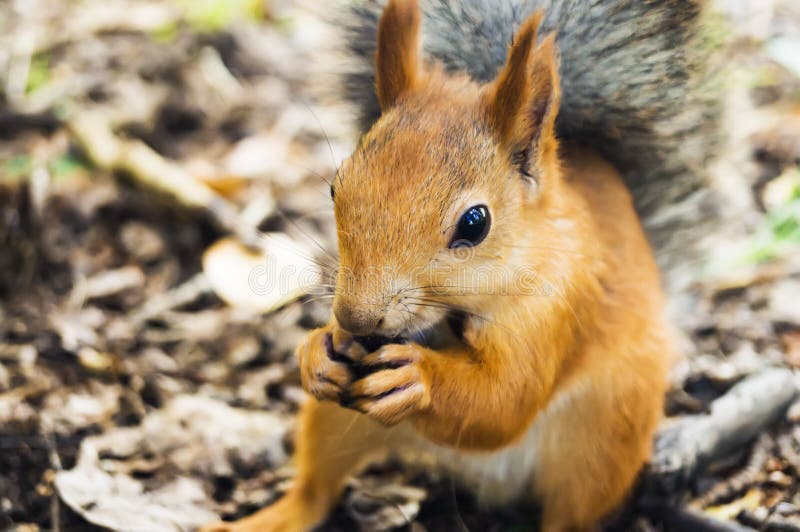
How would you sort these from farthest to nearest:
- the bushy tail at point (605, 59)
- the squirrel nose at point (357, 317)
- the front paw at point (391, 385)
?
1. the bushy tail at point (605, 59)
2. the front paw at point (391, 385)
3. the squirrel nose at point (357, 317)

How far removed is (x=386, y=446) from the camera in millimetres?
2219

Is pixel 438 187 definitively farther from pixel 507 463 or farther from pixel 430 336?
pixel 507 463

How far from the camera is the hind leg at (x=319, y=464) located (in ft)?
7.13

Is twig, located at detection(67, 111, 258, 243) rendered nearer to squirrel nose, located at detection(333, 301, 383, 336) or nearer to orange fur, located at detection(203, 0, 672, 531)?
orange fur, located at detection(203, 0, 672, 531)

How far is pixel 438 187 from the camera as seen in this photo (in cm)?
166

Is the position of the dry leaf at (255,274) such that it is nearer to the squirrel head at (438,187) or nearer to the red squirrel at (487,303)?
the red squirrel at (487,303)

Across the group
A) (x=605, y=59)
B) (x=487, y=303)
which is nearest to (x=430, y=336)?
(x=487, y=303)

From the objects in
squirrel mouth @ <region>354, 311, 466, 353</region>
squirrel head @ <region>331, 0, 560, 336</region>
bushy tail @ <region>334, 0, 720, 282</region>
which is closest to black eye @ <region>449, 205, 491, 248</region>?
squirrel head @ <region>331, 0, 560, 336</region>

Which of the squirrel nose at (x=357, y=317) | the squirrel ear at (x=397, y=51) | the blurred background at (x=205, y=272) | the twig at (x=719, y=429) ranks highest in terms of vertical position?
the squirrel ear at (x=397, y=51)

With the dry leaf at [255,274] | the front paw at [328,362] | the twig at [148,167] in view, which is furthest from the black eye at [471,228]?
the twig at [148,167]

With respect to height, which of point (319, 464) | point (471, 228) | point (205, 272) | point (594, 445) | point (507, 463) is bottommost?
point (205, 272)

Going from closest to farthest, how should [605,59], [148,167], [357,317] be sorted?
1. [357,317]
2. [605,59]
3. [148,167]

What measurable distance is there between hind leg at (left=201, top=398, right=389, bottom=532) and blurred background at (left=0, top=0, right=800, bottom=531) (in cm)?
9

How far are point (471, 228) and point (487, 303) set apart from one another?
0.62 feet
